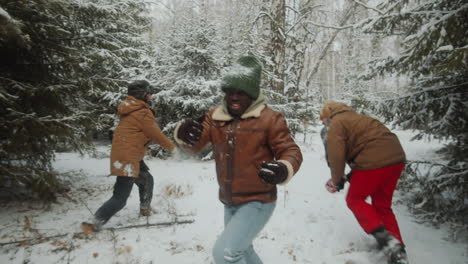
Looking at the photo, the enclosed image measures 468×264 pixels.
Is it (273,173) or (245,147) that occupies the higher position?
(245,147)

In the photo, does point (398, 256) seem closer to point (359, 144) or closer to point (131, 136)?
point (359, 144)

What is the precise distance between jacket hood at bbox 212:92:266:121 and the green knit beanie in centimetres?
6

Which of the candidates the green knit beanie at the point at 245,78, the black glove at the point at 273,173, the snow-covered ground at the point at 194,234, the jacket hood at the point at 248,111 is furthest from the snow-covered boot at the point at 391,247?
the green knit beanie at the point at 245,78

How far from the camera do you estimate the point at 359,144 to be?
10.5 ft

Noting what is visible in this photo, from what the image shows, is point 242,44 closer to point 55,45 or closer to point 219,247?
A: point 55,45

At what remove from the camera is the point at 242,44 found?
10.5m

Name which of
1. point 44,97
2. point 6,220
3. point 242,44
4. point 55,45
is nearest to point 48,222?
point 6,220

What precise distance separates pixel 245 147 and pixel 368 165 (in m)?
1.72

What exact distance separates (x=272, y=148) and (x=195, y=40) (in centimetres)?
798

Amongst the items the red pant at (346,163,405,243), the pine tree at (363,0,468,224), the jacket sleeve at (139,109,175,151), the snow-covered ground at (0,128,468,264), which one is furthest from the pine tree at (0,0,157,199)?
the pine tree at (363,0,468,224)

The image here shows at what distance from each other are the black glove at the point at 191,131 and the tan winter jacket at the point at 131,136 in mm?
1457

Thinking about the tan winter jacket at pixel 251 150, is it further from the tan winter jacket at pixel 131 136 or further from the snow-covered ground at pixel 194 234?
the tan winter jacket at pixel 131 136

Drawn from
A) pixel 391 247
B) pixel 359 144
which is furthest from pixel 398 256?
pixel 359 144

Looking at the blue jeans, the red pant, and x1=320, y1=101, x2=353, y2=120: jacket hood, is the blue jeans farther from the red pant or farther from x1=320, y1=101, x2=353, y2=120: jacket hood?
x1=320, y1=101, x2=353, y2=120: jacket hood
